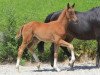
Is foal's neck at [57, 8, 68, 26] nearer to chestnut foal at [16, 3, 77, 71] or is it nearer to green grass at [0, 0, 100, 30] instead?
chestnut foal at [16, 3, 77, 71]

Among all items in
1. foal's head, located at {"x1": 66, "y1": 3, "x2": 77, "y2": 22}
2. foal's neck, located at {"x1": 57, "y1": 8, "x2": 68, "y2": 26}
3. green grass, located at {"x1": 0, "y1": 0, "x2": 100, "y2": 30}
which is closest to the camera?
foal's head, located at {"x1": 66, "y1": 3, "x2": 77, "y2": 22}

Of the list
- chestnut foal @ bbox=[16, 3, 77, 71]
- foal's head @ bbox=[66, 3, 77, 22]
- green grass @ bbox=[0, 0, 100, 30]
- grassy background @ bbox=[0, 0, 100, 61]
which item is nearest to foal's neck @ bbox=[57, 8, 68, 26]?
chestnut foal @ bbox=[16, 3, 77, 71]

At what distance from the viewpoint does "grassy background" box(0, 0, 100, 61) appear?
577 inches

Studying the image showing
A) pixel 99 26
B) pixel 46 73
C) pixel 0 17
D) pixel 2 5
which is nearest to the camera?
pixel 46 73

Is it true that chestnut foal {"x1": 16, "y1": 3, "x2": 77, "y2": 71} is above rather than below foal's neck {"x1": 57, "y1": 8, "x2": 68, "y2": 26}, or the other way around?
below

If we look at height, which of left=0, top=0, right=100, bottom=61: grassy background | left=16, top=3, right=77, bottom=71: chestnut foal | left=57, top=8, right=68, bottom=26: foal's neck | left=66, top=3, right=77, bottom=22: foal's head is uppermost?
left=66, top=3, right=77, bottom=22: foal's head

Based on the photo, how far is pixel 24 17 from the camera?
51.4 ft

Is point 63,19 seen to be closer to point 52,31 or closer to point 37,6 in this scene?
point 52,31

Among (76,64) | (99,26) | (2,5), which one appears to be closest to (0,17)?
(2,5)

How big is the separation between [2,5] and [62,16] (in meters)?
7.68

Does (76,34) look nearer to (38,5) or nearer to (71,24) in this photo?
(71,24)

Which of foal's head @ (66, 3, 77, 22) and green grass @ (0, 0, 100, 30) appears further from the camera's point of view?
green grass @ (0, 0, 100, 30)

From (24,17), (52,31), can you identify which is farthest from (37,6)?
(52,31)

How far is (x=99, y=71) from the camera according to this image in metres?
12.1
